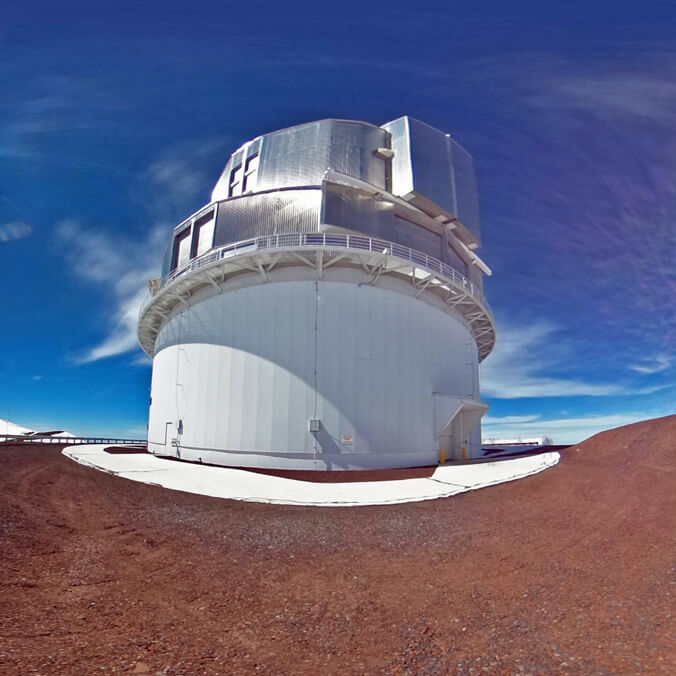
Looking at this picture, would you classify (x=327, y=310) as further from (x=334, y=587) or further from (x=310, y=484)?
(x=334, y=587)

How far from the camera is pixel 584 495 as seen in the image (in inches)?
379

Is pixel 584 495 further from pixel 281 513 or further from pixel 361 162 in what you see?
pixel 361 162

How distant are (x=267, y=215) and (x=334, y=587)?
18924mm

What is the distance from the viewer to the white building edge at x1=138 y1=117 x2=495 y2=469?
1800 centimetres

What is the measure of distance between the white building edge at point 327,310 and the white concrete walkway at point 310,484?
3.35 meters

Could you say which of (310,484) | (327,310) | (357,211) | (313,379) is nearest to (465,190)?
(357,211)

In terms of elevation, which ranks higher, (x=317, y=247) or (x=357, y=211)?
(x=357, y=211)

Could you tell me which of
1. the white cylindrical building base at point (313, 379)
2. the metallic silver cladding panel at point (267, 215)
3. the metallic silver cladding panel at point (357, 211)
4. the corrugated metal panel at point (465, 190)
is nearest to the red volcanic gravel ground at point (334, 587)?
the white cylindrical building base at point (313, 379)

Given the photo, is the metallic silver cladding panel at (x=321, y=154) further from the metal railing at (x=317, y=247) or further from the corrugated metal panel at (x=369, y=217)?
the metal railing at (x=317, y=247)

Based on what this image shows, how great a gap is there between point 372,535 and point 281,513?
8.40ft

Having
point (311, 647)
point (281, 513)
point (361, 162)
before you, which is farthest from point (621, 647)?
point (361, 162)

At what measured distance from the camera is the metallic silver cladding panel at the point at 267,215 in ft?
66.4

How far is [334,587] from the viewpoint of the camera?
16.2ft

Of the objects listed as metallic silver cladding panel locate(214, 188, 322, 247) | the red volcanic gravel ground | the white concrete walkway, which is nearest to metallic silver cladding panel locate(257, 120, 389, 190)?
metallic silver cladding panel locate(214, 188, 322, 247)
